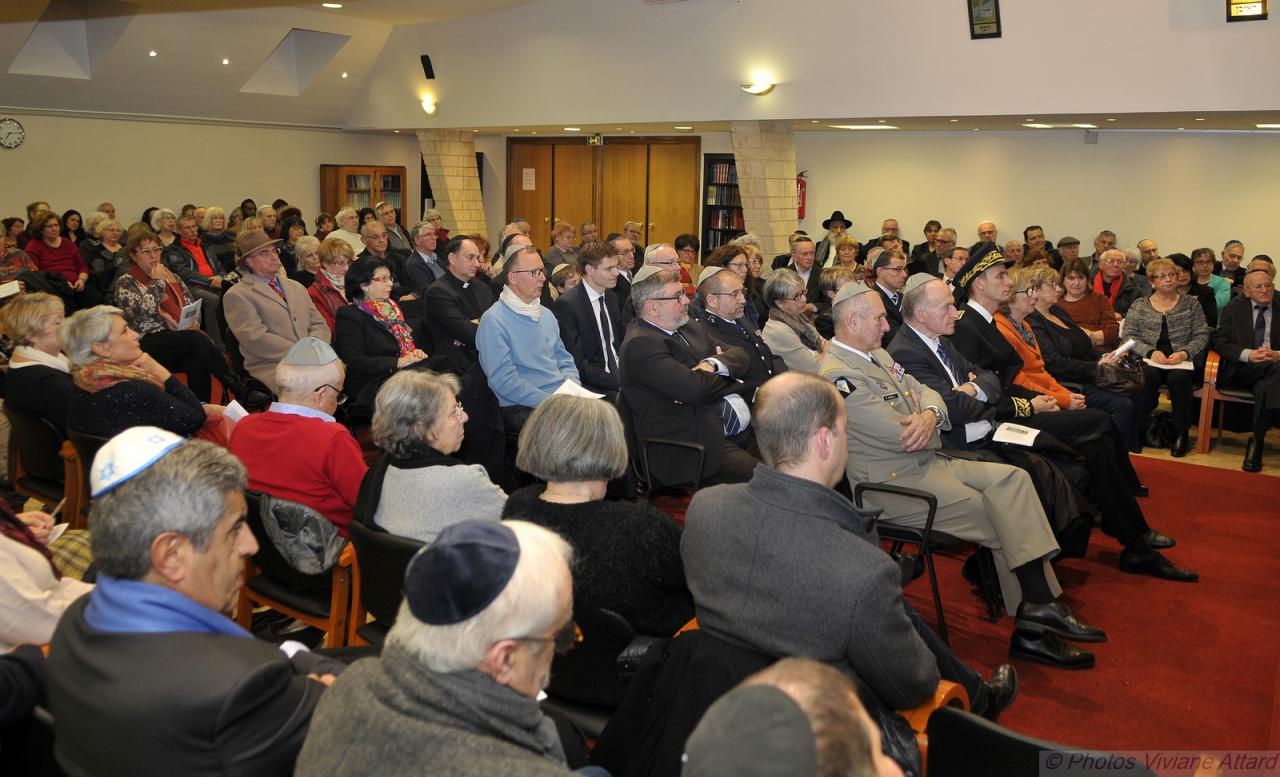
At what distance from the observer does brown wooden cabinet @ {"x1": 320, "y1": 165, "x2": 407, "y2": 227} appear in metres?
15.4

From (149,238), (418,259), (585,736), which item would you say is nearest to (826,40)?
(418,259)

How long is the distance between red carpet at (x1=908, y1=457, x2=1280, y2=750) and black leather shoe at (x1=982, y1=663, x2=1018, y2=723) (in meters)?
0.35

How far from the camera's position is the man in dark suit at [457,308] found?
19.0 ft

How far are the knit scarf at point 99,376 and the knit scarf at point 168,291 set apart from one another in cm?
261

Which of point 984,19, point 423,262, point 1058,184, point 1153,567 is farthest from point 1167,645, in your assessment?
point 1058,184

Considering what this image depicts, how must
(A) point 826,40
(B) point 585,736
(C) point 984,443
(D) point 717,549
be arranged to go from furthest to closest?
(A) point 826,40 → (C) point 984,443 → (B) point 585,736 → (D) point 717,549

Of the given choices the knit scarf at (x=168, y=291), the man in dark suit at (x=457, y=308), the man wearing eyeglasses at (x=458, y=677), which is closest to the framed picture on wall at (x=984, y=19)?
the man in dark suit at (x=457, y=308)

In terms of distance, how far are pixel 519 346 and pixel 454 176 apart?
430 inches

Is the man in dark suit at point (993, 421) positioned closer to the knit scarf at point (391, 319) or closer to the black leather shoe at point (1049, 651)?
the black leather shoe at point (1049, 651)

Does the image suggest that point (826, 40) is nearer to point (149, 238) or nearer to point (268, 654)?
point (149, 238)

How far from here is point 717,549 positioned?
2.20 metres

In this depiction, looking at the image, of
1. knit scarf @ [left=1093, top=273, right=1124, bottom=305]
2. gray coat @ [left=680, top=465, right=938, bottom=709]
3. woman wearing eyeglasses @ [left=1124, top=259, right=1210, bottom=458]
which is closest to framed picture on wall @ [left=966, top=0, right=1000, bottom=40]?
knit scarf @ [left=1093, top=273, right=1124, bottom=305]

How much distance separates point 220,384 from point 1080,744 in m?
4.80

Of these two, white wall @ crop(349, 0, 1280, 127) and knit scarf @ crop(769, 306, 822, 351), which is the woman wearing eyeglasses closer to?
white wall @ crop(349, 0, 1280, 127)
